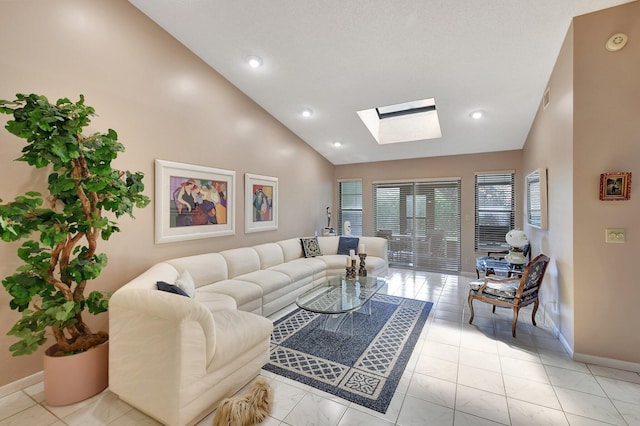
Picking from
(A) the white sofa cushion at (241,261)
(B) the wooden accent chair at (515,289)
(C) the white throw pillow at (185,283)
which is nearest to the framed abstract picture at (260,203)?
(A) the white sofa cushion at (241,261)

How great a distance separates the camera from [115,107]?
8.75ft

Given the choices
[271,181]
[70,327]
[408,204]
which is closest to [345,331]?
[70,327]

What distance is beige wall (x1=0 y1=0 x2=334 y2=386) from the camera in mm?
2072

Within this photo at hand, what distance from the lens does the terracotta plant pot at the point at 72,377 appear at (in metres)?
1.90

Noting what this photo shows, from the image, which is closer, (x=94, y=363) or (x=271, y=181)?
(x=94, y=363)

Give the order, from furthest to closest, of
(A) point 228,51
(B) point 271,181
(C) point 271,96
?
(B) point 271,181, (C) point 271,96, (A) point 228,51

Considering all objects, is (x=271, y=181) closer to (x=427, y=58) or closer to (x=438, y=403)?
(x=427, y=58)

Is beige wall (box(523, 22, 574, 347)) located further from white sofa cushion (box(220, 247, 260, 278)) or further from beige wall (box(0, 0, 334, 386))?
beige wall (box(0, 0, 334, 386))

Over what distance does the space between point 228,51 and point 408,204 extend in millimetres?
4716

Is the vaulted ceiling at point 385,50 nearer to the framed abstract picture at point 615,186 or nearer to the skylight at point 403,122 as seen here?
the skylight at point 403,122

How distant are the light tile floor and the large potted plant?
1.00ft

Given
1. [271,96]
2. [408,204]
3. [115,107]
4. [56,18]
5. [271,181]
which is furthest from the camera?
[408,204]

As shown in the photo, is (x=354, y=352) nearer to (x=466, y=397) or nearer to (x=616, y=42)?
(x=466, y=397)

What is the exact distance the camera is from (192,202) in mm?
3443
